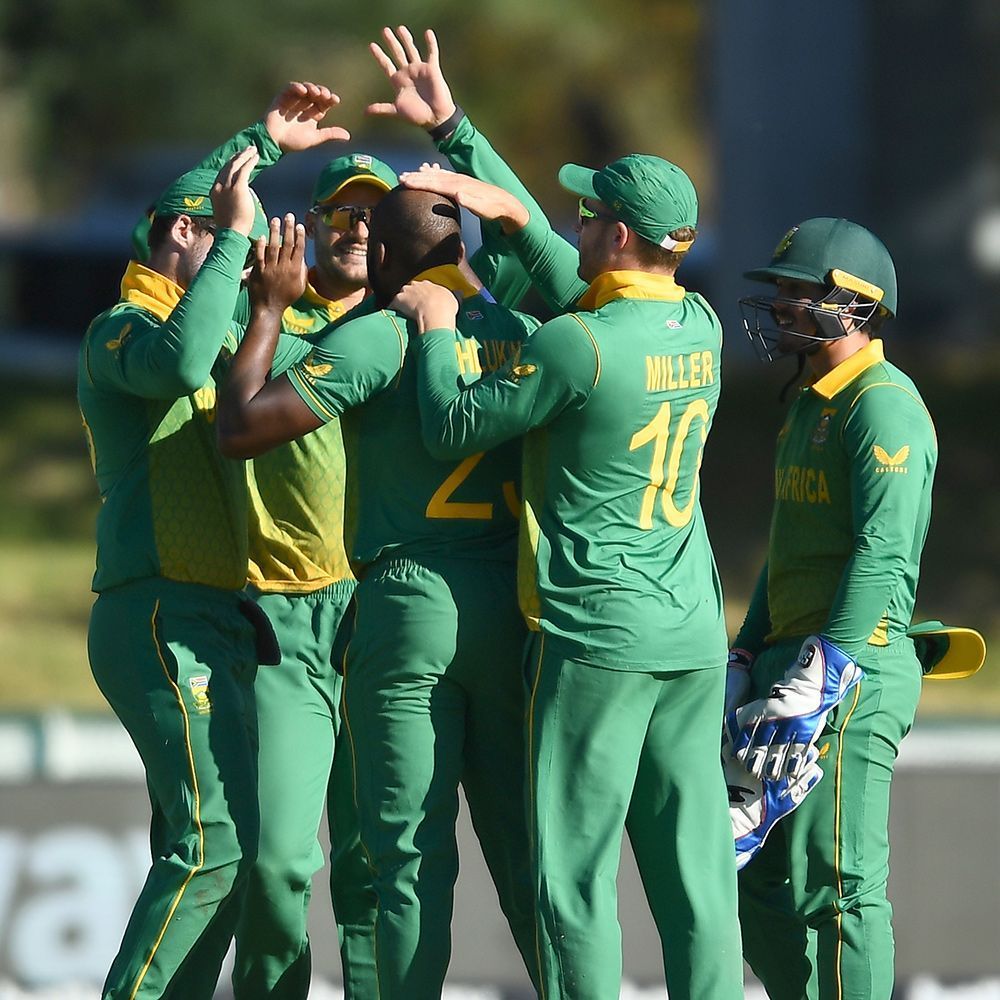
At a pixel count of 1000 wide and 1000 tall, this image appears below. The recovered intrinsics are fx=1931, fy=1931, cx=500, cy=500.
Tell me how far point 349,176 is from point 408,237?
994 mm

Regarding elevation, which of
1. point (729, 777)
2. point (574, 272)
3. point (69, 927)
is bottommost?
point (69, 927)

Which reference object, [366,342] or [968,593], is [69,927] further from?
[968,593]

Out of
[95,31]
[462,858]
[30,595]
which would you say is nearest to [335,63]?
[95,31]

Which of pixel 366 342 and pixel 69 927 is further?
pixel 69 927

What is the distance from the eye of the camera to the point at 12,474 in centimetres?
1675

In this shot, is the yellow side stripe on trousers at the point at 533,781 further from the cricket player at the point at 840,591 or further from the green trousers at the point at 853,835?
the green trousers at the point at 853,835

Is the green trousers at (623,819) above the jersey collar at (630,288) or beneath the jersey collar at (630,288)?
beneath

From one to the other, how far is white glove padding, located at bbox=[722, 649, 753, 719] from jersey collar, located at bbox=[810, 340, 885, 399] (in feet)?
2.39

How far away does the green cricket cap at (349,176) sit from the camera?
5387 millimetres

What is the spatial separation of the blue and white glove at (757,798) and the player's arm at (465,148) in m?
1.26

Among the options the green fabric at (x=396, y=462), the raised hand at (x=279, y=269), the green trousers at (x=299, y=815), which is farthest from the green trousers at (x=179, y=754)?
the raised hand at (x=279, y=269)

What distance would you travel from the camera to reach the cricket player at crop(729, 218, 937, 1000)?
4.66m

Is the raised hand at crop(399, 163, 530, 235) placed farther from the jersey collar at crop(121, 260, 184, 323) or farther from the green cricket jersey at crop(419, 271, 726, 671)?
the jersey collar at crop(121, 260, 184, 323)

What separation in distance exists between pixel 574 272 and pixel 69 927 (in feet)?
9.43
